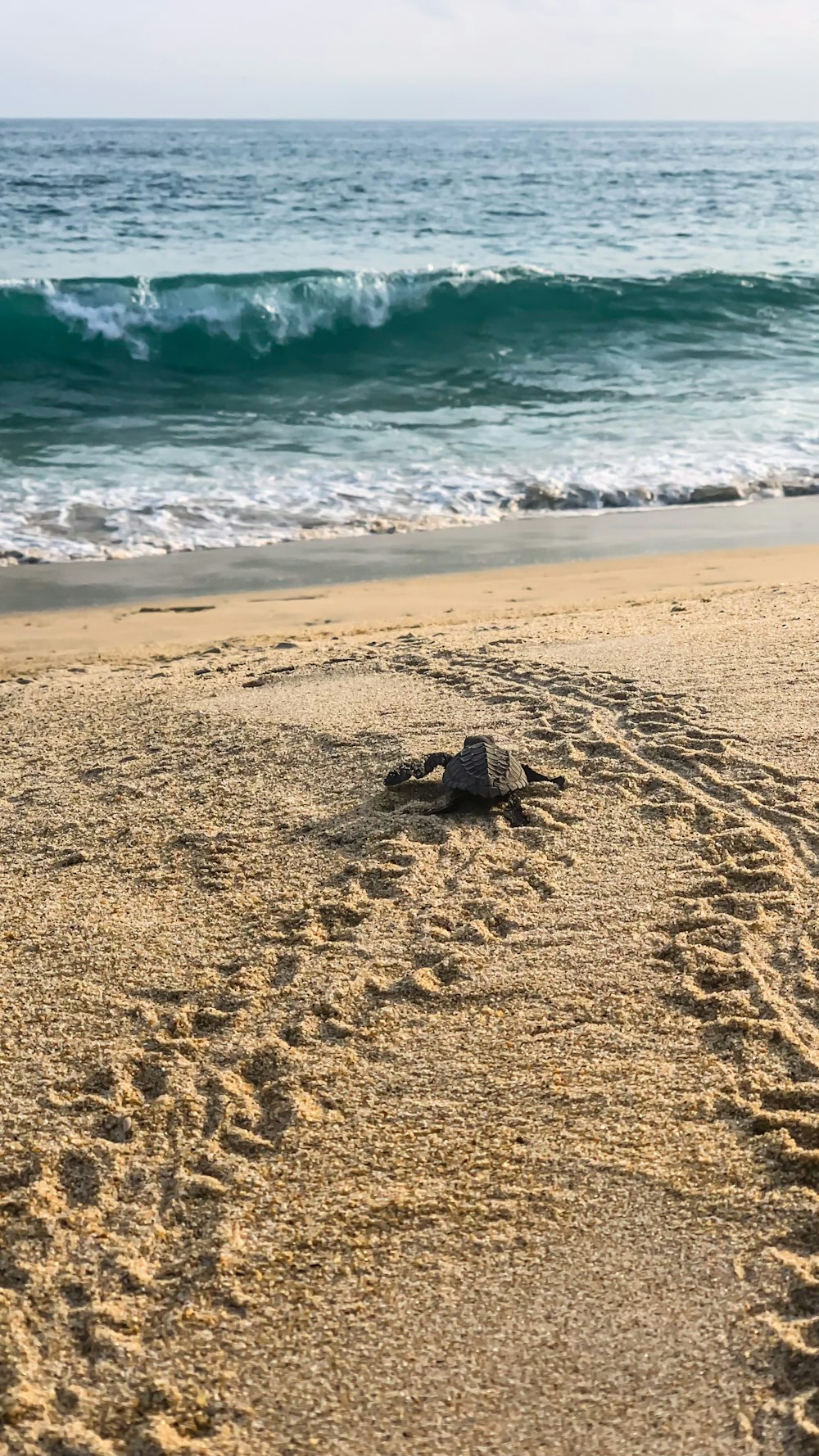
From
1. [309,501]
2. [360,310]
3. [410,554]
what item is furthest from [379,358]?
[410,554]

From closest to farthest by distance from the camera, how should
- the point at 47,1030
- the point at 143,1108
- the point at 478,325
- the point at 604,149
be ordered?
the point at 143,1108 → the point at 47,1030 → the point at 478,325 → the point at 604,149

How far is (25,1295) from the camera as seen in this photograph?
2057mm

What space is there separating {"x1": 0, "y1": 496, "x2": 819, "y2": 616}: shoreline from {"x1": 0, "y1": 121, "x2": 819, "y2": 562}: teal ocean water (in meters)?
0.26

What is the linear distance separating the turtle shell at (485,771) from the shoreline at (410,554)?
3.62 m

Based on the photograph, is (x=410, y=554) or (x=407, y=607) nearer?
(x=407, y=607)

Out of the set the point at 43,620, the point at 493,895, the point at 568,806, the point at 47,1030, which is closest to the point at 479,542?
the point at 43,620

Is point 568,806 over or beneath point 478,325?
beneath

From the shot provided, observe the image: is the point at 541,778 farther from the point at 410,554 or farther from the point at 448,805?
the point at 410,554

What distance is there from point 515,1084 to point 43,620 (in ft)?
15.7

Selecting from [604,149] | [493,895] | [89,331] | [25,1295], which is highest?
[604,149]

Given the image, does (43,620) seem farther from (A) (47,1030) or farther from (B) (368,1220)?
(B) (368,1220)

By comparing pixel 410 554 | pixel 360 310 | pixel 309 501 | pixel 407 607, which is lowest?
pixel 407 607

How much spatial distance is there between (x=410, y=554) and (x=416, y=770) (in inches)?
161

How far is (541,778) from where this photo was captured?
12.3 ft
